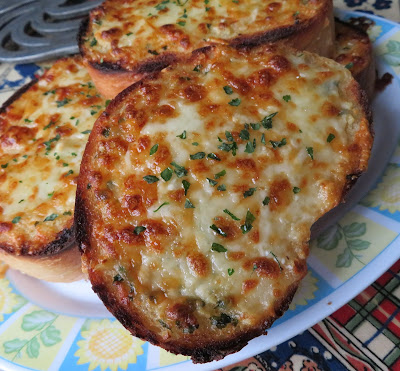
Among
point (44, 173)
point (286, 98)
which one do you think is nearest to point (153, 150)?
point (286, 98)

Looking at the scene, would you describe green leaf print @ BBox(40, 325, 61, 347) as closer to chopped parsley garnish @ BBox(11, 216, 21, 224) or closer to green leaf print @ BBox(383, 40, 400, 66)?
chopped parsley garnish @ BBox(11, 216, 21, 224)

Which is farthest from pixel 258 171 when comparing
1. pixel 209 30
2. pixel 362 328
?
pixel 209 30

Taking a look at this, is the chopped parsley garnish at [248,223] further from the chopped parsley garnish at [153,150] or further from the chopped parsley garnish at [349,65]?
the chopped parsley garnish at [349,65]

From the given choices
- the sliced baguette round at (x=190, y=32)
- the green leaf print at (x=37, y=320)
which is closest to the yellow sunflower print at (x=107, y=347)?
the green leaf print at (x=37, y=320)

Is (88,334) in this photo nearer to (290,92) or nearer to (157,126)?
(157,126)

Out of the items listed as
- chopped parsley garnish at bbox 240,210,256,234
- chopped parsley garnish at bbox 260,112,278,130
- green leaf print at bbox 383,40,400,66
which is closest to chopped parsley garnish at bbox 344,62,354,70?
green leaf print at bbox 383,40,400,66

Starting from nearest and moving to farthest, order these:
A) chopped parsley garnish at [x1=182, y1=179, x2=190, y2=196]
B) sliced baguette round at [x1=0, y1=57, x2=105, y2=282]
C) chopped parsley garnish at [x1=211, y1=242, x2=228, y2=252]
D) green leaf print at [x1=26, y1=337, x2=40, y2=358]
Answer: chopped parsley garnish at [x1=211, y1=242, x2=228, y2=252] < chopped parsley garnish at [x1=182, y1=179, x2=190, y2=196] < green leaf print at [x1=26, y1=337, x2=40, y2=358] < sliced baguette round at [x1=0, y1=57, x2=105, y2=282]
